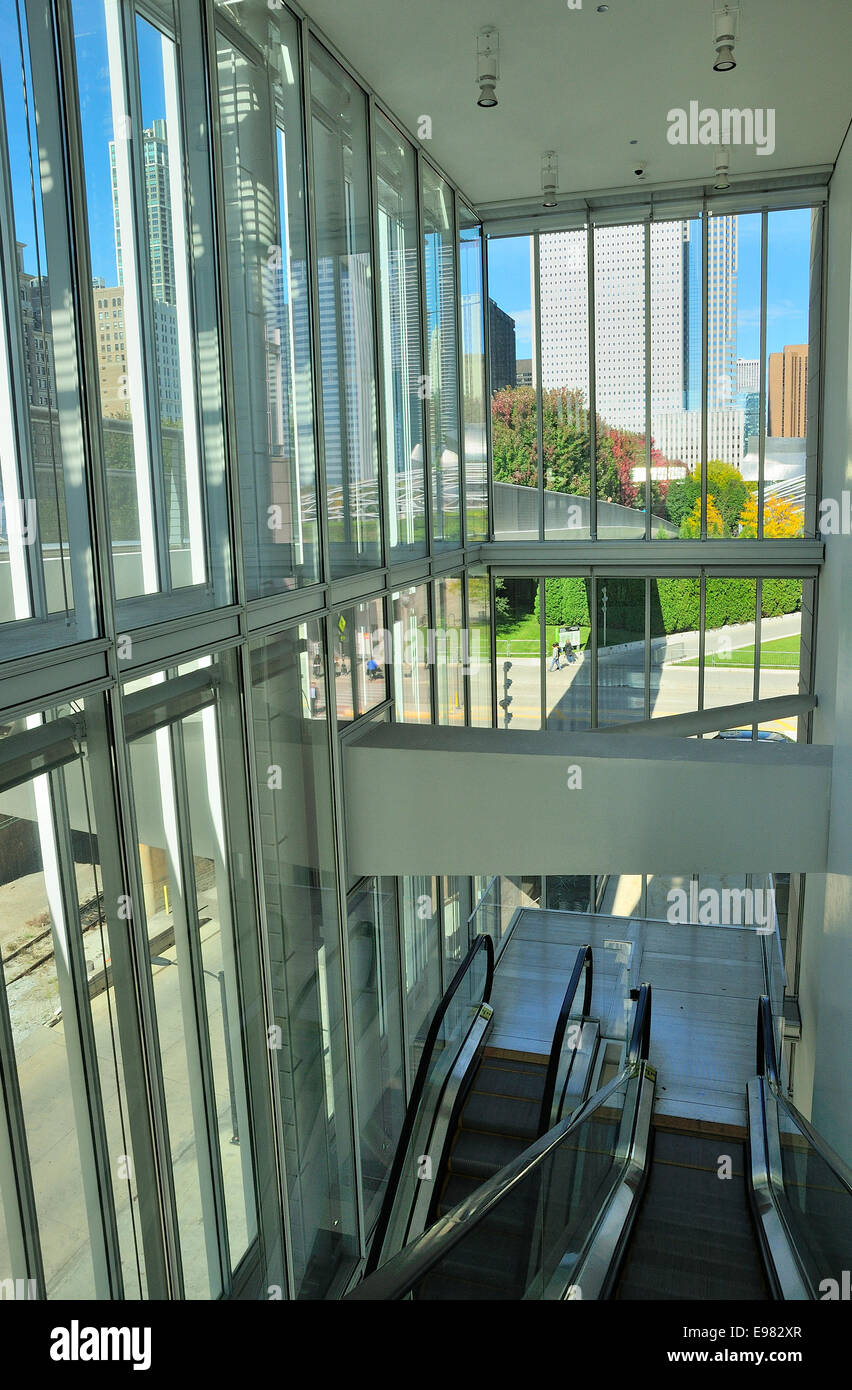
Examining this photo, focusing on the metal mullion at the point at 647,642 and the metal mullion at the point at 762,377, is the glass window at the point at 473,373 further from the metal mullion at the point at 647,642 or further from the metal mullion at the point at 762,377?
the metal mullion at the point at 762,377

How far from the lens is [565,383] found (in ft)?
40.9

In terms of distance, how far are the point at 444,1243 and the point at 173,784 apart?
2.91m

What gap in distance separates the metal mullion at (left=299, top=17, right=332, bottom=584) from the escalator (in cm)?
420

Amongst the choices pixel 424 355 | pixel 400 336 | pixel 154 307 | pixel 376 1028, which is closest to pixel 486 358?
pixel 424 355

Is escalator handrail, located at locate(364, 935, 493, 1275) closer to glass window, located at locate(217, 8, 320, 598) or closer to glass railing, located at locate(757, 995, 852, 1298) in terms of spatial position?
glass railing, located at locate(757, 995, 852, 1298)

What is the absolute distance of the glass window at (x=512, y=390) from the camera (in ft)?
40.5

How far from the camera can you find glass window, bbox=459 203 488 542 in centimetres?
1182

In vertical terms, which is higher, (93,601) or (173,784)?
(93,601)

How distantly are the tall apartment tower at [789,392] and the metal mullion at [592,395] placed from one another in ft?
6.85

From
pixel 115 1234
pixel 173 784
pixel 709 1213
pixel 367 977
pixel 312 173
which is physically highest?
pixel 312 173
